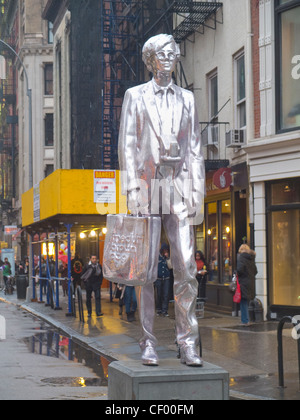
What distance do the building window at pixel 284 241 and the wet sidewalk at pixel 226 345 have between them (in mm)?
927

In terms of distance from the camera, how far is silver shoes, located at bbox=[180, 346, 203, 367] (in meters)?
6.91

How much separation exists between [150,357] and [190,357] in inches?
14.1

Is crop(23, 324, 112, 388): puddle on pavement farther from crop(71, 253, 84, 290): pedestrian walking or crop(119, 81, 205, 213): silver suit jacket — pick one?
crop(71, 253, 84, 290): pedestrian walking

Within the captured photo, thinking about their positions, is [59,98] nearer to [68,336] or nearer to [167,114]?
[68,336]

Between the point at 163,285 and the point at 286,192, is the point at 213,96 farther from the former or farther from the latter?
the point at 163,285

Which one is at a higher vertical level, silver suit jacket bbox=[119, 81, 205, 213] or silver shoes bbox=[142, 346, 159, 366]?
silver suit jacket bbox=[119, 81, 205, 213]

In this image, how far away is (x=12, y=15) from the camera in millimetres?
69875

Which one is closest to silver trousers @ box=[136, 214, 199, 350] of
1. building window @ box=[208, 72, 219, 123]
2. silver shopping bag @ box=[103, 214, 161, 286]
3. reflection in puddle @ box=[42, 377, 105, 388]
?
silver shopping bag @ box=[103, 214, 161, 286]

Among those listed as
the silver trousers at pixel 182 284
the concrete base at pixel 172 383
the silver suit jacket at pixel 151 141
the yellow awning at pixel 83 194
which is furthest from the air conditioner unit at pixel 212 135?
the concrete base at pixel 172 383

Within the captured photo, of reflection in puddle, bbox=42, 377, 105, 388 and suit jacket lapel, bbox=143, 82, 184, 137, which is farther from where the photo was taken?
reflection in puddle, bbox=42, 377, 105, 388

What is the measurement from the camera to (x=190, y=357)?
6953mm

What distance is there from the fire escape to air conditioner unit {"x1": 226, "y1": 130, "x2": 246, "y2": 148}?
3.79 meters

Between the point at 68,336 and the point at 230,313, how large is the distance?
473 centimetres
